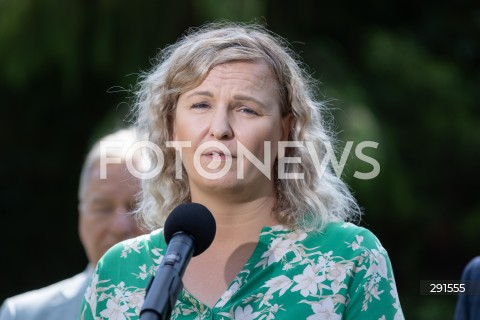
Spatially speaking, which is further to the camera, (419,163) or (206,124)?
(419,163)

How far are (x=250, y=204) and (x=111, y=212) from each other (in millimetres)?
1428

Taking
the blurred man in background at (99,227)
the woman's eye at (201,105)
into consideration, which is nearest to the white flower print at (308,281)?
the woman's eye at (201,105)

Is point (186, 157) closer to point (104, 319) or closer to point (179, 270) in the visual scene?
point (104, 319)

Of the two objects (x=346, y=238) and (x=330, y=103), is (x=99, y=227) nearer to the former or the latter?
(x=346, y=238)

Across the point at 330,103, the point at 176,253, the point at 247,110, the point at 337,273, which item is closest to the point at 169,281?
the point at 176,253

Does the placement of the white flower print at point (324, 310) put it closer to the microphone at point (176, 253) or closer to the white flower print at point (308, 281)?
the white flower print at point (308, 281)

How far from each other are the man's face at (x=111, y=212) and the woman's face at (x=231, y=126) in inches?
49.2

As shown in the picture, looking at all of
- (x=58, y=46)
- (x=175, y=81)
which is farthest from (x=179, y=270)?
(x=58, y=46)

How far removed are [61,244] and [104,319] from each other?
5.50 meters

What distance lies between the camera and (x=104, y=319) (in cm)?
293

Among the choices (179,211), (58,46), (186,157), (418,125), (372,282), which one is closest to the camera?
(179,211)

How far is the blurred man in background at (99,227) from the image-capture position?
4199 millimetres

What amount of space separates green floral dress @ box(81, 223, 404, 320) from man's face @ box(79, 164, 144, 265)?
121cm

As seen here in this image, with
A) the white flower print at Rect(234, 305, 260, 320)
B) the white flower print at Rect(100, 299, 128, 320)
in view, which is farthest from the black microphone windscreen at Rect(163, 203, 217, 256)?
the white flower print at Rect(100, 299, 128, 320)
